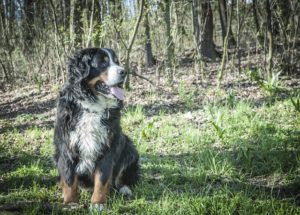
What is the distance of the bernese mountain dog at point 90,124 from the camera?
3592 mm

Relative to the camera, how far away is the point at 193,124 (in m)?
6.31

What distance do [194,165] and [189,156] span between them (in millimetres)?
312

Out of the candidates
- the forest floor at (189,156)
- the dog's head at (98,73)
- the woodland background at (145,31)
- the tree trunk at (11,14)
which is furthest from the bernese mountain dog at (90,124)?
the tree trunk at (11,14)

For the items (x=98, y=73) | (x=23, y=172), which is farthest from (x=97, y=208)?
(x=23, y=172)

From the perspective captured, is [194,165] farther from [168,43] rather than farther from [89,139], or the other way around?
[168,43]

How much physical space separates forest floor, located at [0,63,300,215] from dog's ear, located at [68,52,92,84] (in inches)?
48.4

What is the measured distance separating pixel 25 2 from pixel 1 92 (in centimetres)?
359

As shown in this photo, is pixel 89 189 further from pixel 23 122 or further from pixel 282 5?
pixel 282 5

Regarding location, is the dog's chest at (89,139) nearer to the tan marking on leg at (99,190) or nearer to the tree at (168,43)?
the tan marking on leg at (99,190)

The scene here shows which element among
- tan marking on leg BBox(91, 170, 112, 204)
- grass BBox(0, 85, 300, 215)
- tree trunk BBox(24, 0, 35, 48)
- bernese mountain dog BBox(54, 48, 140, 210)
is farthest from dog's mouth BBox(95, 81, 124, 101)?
tree trunk BBox(24, 0, 35, 48)

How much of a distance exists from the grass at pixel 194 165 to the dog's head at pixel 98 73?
1.08 m

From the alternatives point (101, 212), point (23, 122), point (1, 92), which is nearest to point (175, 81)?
point (23, 122)

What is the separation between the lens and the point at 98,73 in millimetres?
3707

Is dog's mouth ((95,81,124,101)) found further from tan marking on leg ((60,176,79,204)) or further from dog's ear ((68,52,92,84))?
tan marking on leg ((60,176,79,204))
